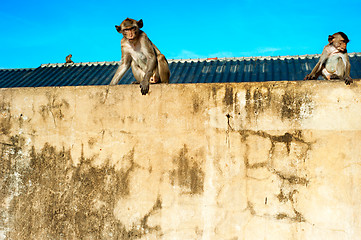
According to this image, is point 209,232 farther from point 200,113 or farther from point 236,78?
point 236,78

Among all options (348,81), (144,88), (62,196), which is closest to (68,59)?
(62,196)

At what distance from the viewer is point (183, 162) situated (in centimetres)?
379

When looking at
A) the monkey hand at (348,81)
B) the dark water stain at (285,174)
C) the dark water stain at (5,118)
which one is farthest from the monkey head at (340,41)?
the dark water stain at (5,118)

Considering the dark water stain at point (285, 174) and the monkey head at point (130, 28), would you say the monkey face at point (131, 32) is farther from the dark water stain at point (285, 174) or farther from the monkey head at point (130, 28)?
the dark water stain at point (285, 174)

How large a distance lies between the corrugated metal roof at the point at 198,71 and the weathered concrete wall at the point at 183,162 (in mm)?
5440

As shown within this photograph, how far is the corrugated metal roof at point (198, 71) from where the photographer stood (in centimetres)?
928

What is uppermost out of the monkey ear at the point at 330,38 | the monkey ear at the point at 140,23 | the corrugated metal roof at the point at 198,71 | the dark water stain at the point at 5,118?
the corrugated metal roof at the point at 198,71

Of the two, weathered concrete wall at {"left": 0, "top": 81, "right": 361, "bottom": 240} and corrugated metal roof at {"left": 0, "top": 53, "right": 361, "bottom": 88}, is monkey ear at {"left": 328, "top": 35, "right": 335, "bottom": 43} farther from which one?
corrugated metal roof at {"left": 0, "top": 53, "right": 361, "bottom": 88}

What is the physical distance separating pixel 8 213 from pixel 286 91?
3.39 metres

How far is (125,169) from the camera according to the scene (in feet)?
12.8

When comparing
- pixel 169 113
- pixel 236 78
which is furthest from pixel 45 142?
pixel 236 78

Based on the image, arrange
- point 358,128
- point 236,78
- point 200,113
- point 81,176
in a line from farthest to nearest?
point 236,78 < point 81,176 < point 200,113 < point 358,128

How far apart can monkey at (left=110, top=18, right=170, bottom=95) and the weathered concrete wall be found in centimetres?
73

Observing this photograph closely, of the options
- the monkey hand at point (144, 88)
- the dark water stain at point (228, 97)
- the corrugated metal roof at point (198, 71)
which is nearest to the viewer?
the dark water stain at point (228, 97)
